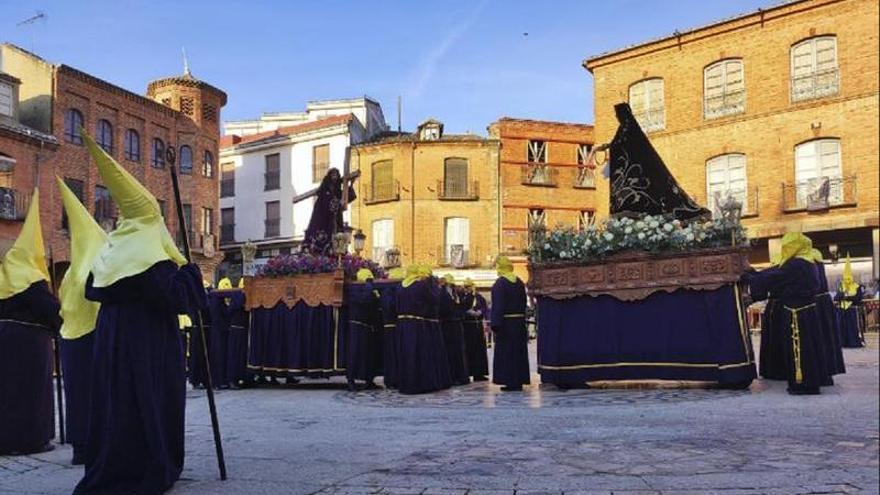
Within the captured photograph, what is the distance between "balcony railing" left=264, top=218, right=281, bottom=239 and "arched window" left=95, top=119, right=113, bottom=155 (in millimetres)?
12177

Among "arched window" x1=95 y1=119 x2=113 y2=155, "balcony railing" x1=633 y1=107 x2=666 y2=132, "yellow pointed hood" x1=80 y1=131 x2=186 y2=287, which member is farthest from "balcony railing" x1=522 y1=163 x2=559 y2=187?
"yellow pointed hood" x1=80 y1=131 x2=186 y2=287

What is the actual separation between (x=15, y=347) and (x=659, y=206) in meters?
8.76

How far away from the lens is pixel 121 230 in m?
5.83

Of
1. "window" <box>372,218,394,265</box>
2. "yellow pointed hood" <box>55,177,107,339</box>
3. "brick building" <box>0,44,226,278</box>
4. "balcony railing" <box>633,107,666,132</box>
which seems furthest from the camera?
"window" <box>372,218,394,265</box>

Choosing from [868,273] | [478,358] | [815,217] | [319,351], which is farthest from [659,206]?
[815,217]

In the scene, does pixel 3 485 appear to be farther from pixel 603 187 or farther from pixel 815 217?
pixel 603 187

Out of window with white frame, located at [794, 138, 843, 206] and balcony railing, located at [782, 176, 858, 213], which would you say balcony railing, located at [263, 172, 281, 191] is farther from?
window with white frame, located at [794, 138, 843, 206]

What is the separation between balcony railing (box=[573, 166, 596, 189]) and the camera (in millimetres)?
45562

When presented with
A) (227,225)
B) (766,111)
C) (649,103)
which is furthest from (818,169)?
(227,225)

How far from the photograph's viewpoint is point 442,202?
148ft

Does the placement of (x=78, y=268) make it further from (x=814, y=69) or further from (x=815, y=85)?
(x=814, y=69)

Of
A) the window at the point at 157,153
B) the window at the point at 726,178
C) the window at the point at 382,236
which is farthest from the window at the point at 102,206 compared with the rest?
the window at the point at 726,178

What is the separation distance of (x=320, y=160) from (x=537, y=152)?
1211 cm

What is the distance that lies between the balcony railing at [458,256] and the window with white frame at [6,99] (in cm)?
2098
